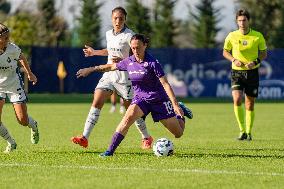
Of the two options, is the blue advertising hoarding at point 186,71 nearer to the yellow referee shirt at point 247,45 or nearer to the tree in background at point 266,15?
the tree in background at point 266,15

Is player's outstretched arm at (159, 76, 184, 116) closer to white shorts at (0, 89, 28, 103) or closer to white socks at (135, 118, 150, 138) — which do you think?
white socks at (135, 118, 150, 138)

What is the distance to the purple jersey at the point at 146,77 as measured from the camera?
12.0m

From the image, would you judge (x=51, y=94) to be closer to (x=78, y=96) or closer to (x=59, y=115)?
(x=78, y=96)

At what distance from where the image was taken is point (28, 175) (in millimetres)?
9945

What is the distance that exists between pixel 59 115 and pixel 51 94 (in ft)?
60.1

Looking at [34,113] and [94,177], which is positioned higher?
[94,177]

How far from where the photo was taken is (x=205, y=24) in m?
60.2

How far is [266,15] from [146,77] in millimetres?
52184

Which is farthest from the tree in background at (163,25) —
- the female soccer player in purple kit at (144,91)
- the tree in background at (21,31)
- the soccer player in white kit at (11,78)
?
the female soccer player in purple kit at (144,91)

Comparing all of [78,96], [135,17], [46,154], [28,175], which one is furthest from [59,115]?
[135,17]

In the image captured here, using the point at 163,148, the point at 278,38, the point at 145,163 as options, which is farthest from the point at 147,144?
the point at 278,38

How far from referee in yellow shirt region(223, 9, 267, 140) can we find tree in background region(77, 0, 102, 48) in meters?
47.1

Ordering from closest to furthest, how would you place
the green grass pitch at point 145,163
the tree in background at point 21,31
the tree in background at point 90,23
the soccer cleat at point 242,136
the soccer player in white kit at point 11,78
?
the green grass pitch at point 145,163
the soccer player in white kit at point 11,78
the soccer cleat at point 242,136
the tree in background at point 21,31
the tree in background at point 90,23

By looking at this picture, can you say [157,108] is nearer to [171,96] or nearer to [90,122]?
[171,96]
